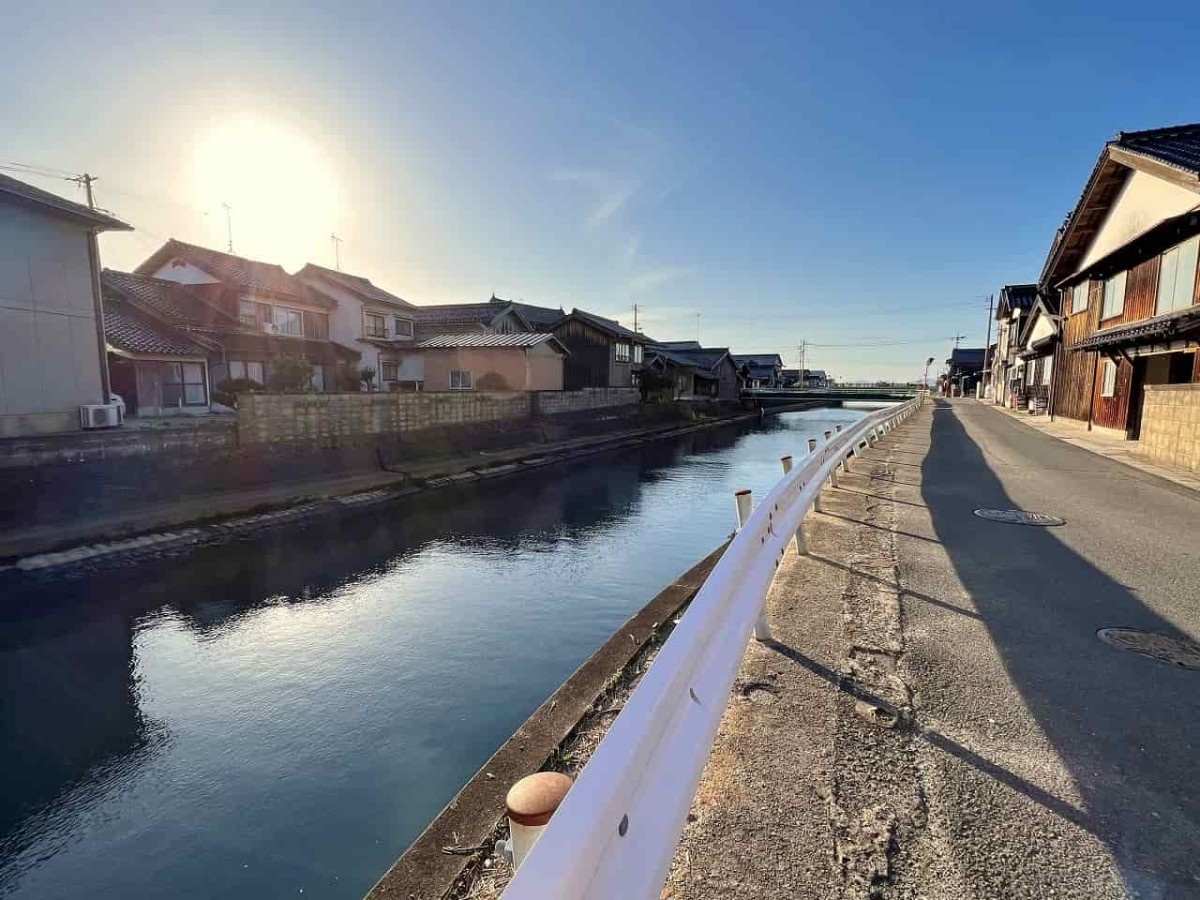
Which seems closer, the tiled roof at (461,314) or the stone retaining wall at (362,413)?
the stone retaining wall at (362,413)

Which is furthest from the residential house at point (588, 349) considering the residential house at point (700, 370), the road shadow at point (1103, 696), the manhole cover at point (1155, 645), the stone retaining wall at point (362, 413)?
the manhole cover at point (1155, 645)

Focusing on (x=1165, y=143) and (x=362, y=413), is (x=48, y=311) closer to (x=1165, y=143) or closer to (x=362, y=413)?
(x=362, y=413)

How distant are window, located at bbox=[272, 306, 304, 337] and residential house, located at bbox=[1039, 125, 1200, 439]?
2865 centimetres

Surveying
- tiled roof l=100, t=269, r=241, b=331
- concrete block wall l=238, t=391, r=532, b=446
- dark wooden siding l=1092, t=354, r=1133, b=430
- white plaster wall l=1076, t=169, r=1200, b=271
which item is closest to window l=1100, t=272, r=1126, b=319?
white plaster wall l=1076, t=169, r=1200, b=271

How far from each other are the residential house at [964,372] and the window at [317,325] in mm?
62864

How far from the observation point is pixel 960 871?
1734 millimetres

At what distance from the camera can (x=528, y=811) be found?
158 cm

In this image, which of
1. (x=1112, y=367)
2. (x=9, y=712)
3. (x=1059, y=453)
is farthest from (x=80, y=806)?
(x=1112, y=367)

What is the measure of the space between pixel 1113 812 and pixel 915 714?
0.70m

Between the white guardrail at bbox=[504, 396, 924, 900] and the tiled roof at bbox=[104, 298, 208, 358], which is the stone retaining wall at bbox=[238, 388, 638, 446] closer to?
the tiled roof at bbox=[104, 298, 208, 358]

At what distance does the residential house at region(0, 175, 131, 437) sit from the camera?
1184cm

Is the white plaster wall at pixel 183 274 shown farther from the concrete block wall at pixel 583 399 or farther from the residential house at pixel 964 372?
the residential house at pixel 964 372

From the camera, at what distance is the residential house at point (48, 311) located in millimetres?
11836

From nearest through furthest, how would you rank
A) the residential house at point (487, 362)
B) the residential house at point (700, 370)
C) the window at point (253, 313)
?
the window at point (253, 313), the residential house at point (487, 362), the residential house at point (700, 370)
